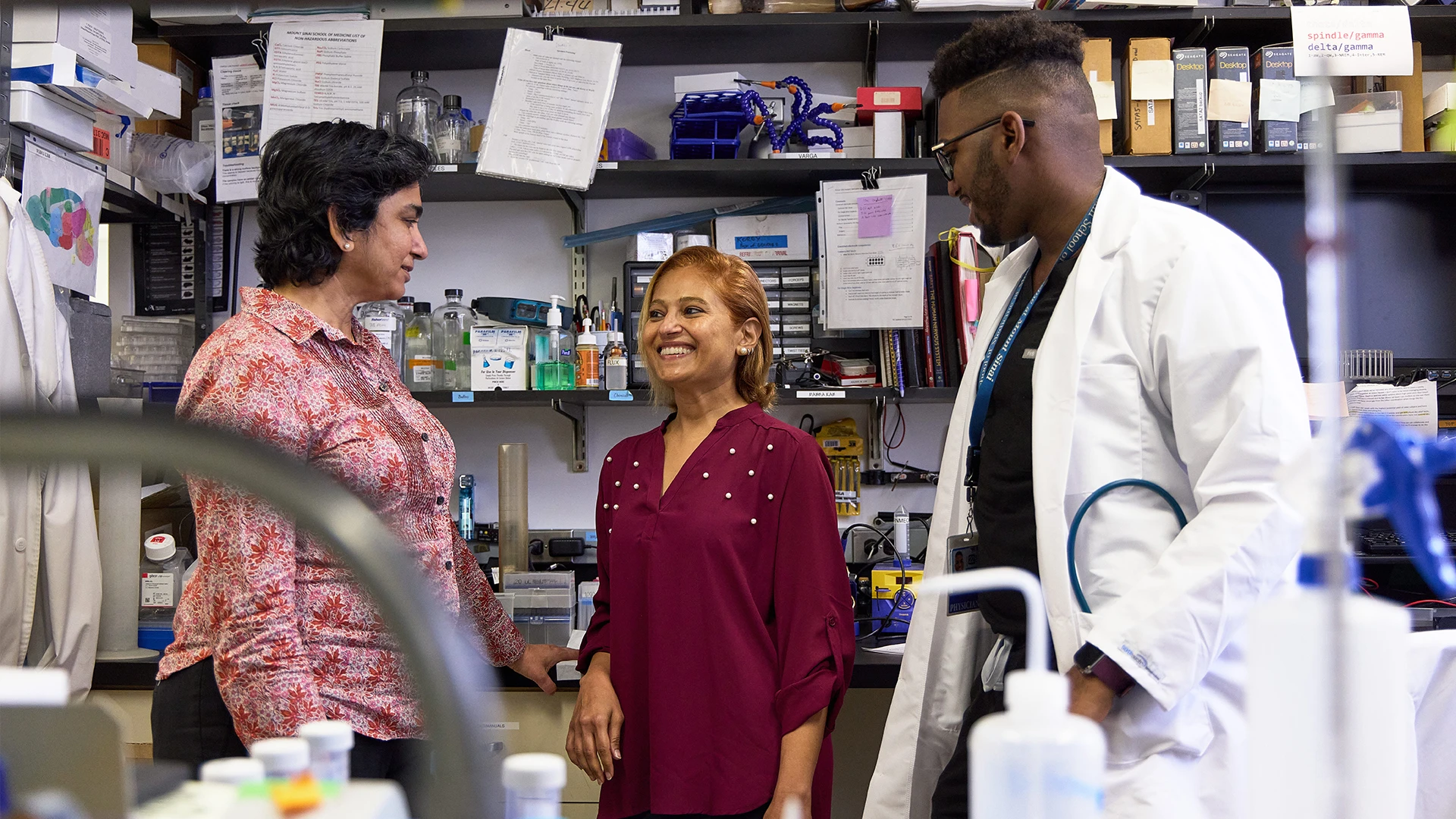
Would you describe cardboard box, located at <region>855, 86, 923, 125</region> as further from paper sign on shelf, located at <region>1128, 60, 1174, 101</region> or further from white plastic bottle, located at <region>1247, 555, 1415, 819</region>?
white plastic bottle, located at <region>1247, 555, 1415, 819</region>

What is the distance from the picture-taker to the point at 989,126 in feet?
4.60

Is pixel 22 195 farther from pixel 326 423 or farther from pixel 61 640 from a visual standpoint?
pixel 326 423

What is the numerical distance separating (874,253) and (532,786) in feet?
7.46

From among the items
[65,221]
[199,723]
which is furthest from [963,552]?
[65,221]

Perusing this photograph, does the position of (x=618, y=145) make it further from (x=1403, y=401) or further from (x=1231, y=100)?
(x=1403, y=401)

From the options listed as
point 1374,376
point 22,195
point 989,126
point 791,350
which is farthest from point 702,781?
point 1374,376

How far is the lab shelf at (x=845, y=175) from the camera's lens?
2.59m

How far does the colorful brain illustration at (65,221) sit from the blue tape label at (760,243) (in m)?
1.59

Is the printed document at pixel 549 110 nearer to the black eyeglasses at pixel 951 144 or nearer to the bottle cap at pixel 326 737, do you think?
the black eyeglasses at pixel 951 144

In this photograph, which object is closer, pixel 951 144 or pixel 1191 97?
pixel 951 144

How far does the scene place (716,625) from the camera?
4.88ft

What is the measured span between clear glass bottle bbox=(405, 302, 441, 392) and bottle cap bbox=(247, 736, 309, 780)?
2206 mm

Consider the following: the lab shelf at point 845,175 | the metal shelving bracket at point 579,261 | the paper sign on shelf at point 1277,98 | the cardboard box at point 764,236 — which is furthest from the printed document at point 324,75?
the paper sign on shelf at point 1277,98

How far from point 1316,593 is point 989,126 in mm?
1064
